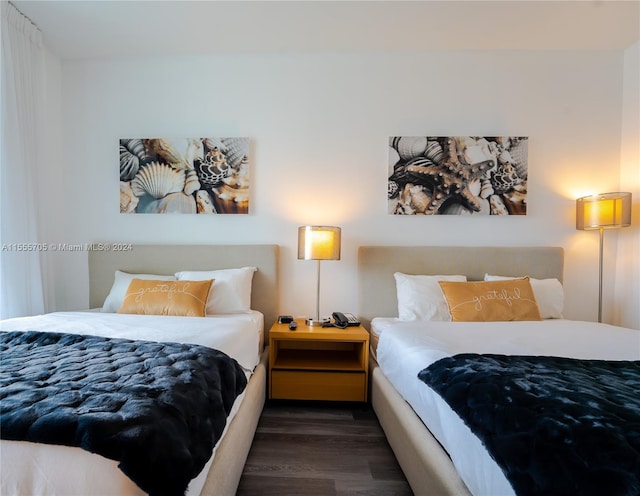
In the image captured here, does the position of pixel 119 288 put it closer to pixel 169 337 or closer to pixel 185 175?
pixel 185 175

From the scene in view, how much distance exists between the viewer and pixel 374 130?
2.58 meters

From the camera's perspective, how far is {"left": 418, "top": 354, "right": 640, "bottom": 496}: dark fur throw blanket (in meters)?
0.68

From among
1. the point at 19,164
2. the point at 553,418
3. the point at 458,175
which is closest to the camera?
the point at 553,418

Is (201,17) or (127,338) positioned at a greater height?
(201,17)

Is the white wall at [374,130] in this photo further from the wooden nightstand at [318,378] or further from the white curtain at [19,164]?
the wooden nightstand at [318,378]

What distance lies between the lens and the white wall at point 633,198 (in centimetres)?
244

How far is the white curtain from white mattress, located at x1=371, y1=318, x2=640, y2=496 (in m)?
2.57

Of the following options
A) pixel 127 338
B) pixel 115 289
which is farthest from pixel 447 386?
pixel 115 289

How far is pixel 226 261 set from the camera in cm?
253

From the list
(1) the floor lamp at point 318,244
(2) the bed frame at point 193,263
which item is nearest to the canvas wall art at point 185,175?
(2) the bed frame at point 193,263

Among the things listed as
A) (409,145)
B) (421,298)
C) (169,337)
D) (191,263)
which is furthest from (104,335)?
(409,145)

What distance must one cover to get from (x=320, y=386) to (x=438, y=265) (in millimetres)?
1306

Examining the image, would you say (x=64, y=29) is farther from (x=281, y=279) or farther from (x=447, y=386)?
(x=447, y=386)

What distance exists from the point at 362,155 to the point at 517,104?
1.35m
